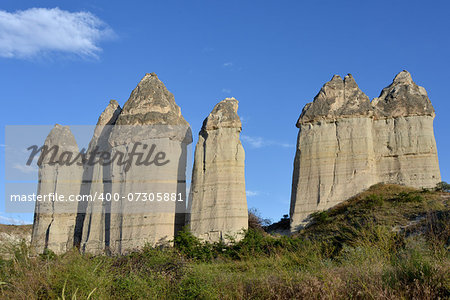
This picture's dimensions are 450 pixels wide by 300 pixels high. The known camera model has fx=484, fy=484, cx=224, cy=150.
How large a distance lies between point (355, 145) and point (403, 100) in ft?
14.1

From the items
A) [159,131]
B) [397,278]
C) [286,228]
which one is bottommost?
[397,278]

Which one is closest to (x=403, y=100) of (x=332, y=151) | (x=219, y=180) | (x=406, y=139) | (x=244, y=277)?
(x=406, y=139)

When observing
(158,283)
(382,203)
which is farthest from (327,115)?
(158,283)

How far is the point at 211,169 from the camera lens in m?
22.8

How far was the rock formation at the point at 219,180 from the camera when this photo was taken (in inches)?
843

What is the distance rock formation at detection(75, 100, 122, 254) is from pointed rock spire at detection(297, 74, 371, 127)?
10834mm

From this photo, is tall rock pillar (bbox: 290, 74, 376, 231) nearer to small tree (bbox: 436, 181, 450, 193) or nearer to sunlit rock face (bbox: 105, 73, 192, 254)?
small tree (bbox: 436, 181, 450, 193)

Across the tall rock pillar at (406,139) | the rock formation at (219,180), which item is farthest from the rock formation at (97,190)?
the tall rock pillar at (406,139)

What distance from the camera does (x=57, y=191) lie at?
92.6ft

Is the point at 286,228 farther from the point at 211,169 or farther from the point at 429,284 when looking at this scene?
the point at 429,284

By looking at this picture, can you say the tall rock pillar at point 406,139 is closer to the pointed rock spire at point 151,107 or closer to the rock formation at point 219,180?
the rock formation at point 219,180

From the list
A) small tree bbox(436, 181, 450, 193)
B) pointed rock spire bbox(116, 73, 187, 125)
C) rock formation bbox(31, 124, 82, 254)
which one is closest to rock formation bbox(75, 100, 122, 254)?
rock formation bbox(31, 124, 82, 254)

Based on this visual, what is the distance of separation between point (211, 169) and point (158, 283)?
1355cm

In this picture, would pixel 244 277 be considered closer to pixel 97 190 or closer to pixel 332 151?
pixel 332 151
